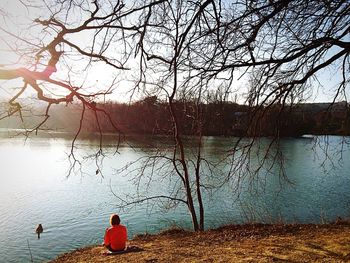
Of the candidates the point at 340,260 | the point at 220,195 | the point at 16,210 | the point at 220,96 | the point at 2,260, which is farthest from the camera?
the point at 220,195

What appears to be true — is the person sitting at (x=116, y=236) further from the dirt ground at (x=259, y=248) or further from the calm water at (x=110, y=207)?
the calm water at (x=110, y=207)

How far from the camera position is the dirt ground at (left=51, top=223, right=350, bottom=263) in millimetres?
5273

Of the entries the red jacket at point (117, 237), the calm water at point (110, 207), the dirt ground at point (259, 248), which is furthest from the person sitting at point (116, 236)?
the calm water at point (110, 207)

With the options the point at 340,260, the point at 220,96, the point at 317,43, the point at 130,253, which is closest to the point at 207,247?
the point at 130,253

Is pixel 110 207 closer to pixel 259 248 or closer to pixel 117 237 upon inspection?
pixel 117 237

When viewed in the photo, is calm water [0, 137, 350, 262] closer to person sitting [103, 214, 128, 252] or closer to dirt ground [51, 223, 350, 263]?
dirt ground [51, 223, 350, 263]

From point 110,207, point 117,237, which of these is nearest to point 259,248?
point 117,237

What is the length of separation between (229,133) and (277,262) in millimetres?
2929

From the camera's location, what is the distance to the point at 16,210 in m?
16.6

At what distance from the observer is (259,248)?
20.2 feet

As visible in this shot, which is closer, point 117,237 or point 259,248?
point 259,248

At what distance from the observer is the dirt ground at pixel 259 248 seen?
527 cm

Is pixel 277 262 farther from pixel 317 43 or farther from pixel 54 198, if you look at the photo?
pixel 54 198

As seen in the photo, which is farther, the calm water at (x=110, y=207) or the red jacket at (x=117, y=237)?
the calm water at (x=110, y=207)
